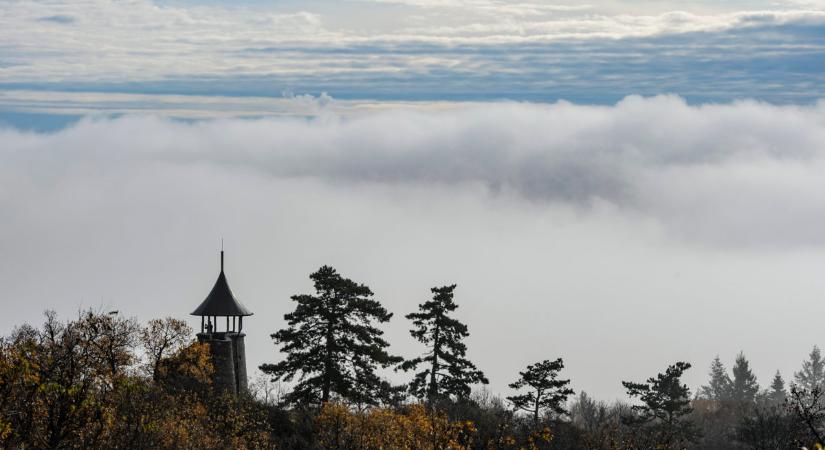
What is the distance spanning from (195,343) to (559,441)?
27.5 m

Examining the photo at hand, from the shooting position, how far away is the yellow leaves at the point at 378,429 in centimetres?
4806

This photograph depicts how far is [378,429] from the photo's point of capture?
54750 mm

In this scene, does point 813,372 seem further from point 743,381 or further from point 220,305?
point 220,305

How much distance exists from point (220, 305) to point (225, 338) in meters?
2.73

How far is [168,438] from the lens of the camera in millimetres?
47594

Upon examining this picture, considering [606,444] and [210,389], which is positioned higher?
[210,389]

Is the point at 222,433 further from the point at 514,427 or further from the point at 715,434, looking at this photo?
the point at 715,434

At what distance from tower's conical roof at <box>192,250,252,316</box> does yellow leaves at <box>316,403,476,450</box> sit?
36.5 feet

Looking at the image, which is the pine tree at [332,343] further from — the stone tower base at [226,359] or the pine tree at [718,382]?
the pine tree at [718,382]

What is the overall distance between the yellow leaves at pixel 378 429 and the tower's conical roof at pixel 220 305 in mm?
11133

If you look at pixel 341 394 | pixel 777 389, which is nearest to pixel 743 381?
pixel 777 389

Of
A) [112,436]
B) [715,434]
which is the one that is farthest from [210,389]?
[715,434]

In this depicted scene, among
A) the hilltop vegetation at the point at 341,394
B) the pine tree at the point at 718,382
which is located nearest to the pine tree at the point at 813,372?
the pine tree at the point at 718,382

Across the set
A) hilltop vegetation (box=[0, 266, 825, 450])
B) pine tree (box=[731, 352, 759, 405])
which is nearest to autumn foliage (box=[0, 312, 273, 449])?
hilltop vegetation (box=[0, 266, 825, 450])
